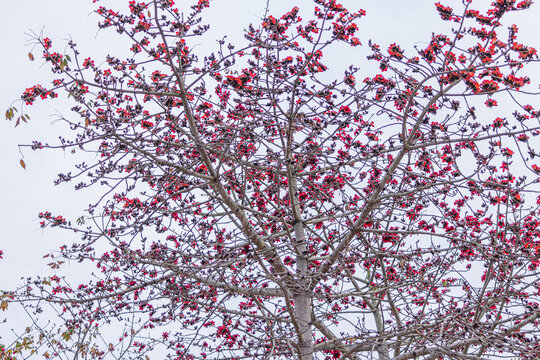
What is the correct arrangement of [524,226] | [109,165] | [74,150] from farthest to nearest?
[524,226] → [109,165] → [74,150]

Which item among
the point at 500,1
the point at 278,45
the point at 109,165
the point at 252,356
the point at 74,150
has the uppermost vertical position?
the point at 278,45

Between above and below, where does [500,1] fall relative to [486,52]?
above

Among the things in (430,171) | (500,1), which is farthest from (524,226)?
(500,1)

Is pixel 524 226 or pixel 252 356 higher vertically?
pixel 524 226

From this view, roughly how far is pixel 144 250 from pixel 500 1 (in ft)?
13.3

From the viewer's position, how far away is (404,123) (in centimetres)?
434

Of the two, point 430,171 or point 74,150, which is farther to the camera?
point 430,171

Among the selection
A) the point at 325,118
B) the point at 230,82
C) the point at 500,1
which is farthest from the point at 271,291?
the point at 500,1

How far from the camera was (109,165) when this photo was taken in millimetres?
4859

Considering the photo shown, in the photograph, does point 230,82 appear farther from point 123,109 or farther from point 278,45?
point 123,109

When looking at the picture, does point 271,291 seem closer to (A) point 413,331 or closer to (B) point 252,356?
(B) point 252,356

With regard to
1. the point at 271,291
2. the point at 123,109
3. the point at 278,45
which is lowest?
the point at 271,291

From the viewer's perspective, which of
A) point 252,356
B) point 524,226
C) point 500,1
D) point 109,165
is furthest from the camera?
point 524,226

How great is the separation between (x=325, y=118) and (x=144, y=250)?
92.9 inches
